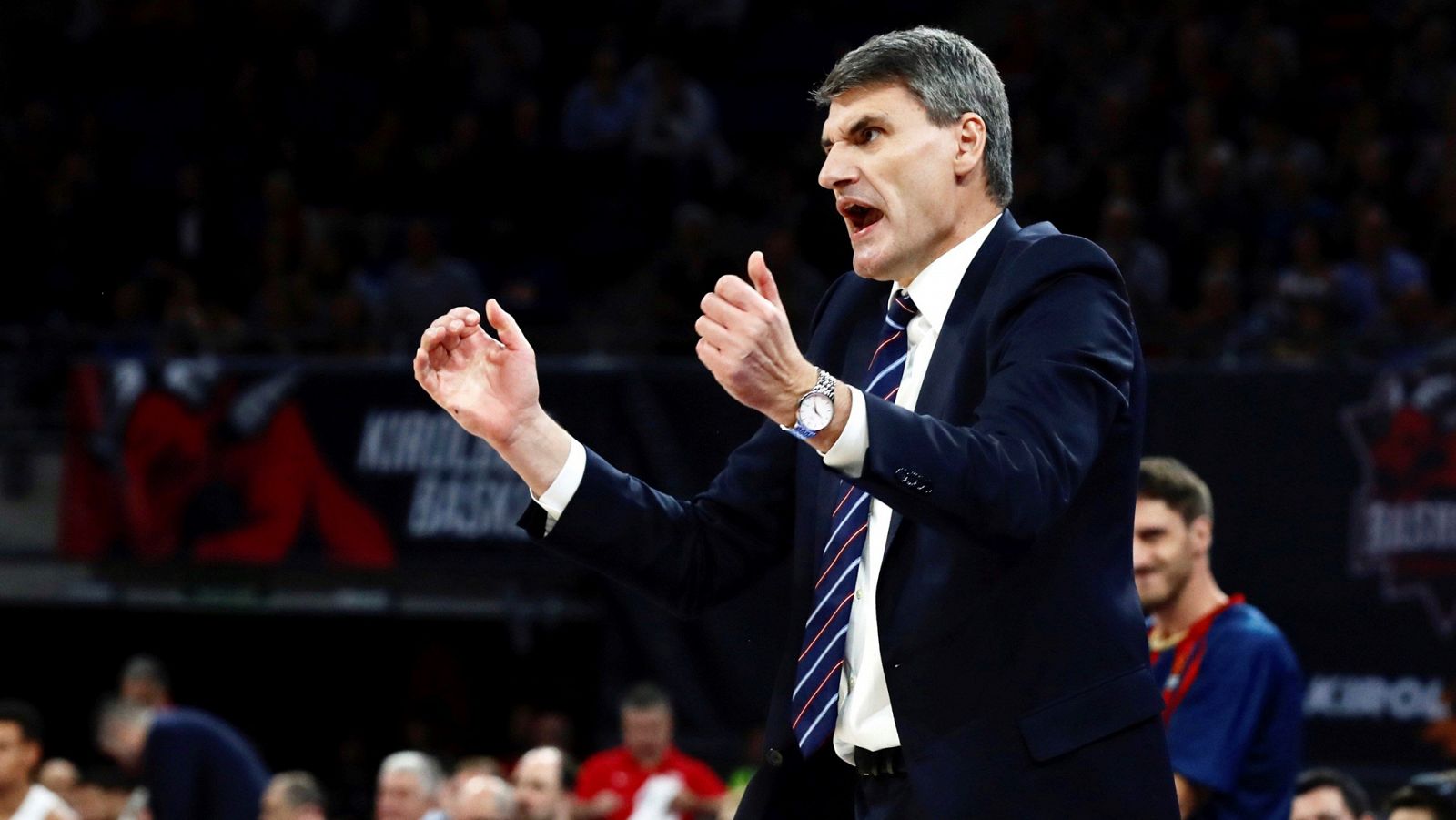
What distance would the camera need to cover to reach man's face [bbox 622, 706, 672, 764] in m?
8.60

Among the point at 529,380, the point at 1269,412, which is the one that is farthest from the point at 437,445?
the point at 529,380

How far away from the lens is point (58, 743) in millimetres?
12812

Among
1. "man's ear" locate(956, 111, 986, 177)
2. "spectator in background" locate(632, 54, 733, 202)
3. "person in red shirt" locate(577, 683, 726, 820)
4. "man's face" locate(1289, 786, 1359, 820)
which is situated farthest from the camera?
"spectator in background" locate(632, 54, 733, 202)

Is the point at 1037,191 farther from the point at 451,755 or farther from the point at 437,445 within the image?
the point at 451,755

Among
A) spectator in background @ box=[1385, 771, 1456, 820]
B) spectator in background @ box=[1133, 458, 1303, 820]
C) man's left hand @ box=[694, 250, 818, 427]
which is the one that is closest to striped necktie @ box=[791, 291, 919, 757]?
man's left hand @ box=[694, 250, 818, 427]

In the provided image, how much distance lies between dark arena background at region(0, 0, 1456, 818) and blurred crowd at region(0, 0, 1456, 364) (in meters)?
0.03

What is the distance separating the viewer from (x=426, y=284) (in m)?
11.2

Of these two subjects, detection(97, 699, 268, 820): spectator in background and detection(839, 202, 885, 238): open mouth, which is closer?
detection(839, 202, 885, 238): open mouth

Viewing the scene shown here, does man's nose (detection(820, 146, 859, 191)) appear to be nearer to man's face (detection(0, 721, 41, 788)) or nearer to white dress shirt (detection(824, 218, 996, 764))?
white dress shirt (detection(824, 218, 996, 764))

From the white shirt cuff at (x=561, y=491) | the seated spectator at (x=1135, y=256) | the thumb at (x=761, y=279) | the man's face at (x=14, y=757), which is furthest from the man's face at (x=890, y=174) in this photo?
the seated spectator at (x=1135, y=256)

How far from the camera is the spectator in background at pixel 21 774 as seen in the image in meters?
8.39

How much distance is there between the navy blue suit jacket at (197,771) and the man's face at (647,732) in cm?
159

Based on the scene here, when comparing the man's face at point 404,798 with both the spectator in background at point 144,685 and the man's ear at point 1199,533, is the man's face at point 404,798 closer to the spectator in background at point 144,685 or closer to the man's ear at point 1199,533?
the spectator in background at point 144,685

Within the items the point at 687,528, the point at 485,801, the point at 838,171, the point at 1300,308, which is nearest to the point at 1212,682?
the point at 687,528
